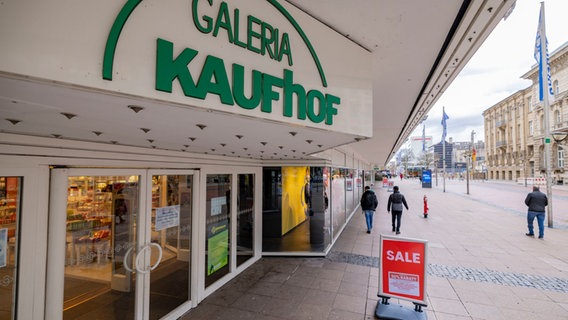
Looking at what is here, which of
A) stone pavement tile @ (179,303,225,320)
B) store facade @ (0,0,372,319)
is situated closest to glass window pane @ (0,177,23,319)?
store facade @ (0,0,372,319)

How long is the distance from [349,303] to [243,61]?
4277 mm

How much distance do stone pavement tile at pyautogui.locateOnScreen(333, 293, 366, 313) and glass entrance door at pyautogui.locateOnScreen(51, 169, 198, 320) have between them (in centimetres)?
247

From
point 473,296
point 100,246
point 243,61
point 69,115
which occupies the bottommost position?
point 473,296

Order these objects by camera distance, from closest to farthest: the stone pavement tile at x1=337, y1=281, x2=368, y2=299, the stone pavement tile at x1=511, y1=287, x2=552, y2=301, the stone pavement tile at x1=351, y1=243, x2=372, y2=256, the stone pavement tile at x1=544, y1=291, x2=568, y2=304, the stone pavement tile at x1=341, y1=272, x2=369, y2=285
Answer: the stone pavement tile at x1=544, y1=291, x2=568, y2=304
the stone pavement tile at x1=511, y1=287, x2=552, y2=301
the stone pavement tile at x1=337, y1=281, x2=368, y2=299
the stone pavement tile at x1=341, y1=272, x2=369, y2=285
the stone pavement tile at x1=351, y1=243, x2=372, y2=256

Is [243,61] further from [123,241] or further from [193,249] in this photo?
[193,249]

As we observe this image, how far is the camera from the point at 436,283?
17.3 feet

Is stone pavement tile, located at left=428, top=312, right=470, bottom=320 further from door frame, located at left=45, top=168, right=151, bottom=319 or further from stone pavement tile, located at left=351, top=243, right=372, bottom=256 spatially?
door frame, located at left=45, top=168, right=151, bottom=319

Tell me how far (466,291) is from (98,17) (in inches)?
250

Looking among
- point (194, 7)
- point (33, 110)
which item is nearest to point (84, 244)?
point (33, 110)

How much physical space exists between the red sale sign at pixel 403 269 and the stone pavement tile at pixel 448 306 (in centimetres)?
70

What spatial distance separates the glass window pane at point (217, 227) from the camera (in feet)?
16.5

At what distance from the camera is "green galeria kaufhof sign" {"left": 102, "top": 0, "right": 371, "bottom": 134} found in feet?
5.17

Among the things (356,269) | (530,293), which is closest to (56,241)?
(356,269)

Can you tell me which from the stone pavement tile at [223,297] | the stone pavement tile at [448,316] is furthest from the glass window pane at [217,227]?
the stone pavement tile at [448,316]
